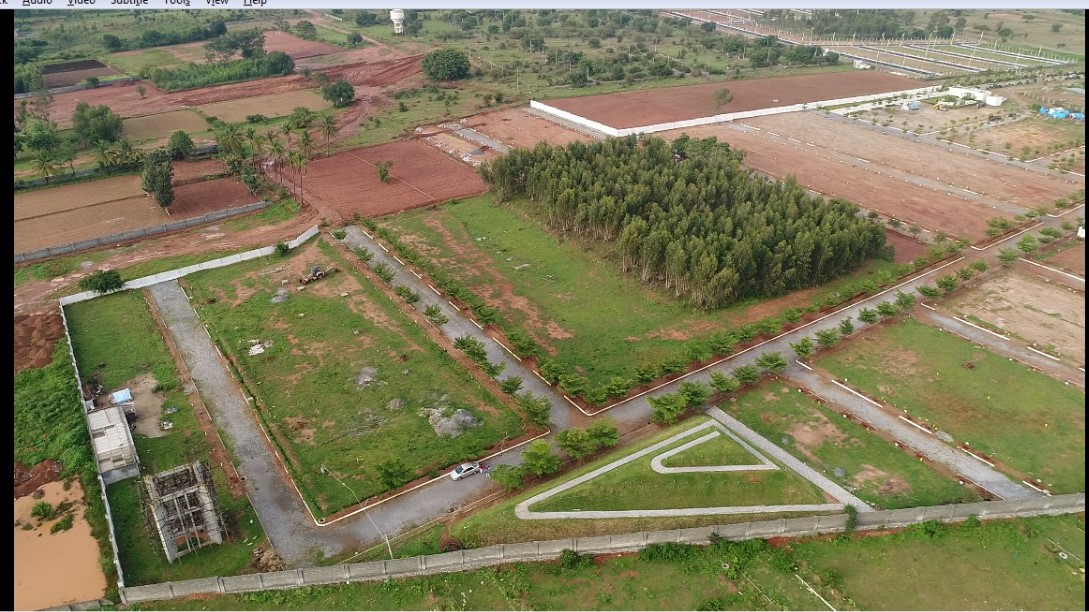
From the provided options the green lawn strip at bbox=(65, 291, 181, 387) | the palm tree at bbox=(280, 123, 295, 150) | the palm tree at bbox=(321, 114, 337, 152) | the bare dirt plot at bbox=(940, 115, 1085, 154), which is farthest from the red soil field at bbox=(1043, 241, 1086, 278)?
the palm tree at bbox=(280, 123, 295, 150)

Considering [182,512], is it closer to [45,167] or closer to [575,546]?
[575,546]

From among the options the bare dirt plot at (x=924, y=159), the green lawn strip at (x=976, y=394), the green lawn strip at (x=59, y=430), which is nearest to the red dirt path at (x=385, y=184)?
the green lawn strip at (x=59, y=430)

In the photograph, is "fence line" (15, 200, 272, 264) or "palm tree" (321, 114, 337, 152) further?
"palm tree" (321, 114, 337, 152)

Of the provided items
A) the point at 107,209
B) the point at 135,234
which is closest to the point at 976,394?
the point at 135,234

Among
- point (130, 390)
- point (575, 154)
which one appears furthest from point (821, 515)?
point (575, 154)

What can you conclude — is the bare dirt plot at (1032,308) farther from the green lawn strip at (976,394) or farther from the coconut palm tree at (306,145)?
the coconut palm tree at (306,145)

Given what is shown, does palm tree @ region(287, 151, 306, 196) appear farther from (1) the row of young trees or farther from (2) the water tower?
(2) the water tower

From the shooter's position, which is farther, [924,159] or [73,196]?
[924,159]

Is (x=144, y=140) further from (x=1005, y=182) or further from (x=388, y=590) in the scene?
(x=1005, y=182)
